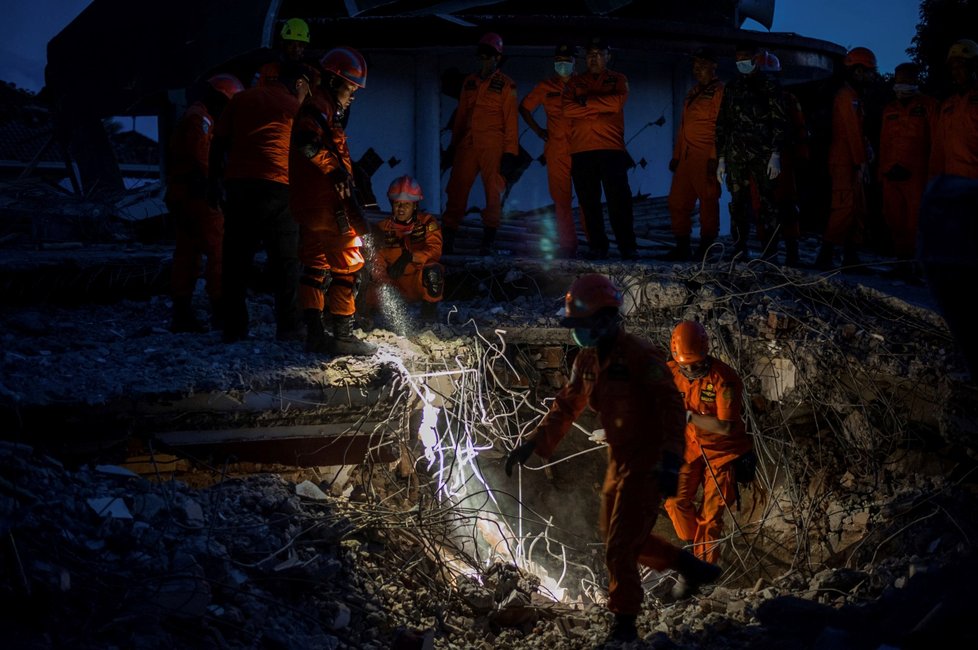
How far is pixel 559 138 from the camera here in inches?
327

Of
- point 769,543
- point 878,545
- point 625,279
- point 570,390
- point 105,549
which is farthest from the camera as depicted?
point 625,279

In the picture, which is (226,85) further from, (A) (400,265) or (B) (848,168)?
(B) (848,168)

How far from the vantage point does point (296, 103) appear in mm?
5891

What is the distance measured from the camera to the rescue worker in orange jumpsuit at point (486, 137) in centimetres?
822

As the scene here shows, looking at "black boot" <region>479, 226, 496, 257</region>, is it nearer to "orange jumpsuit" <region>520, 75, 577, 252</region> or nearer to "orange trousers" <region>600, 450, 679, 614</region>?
"orange jumpsuit" <region>520, 75, 577, 252</region>

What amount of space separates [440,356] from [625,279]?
1990 mm

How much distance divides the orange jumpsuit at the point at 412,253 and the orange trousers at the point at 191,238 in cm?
138

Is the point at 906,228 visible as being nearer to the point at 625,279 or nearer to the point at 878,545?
the point at 625,279

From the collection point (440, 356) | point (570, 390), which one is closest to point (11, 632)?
point (570, 390)

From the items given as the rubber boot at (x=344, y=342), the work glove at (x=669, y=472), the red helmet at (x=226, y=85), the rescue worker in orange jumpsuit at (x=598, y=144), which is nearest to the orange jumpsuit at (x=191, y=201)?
the red helmet at (x=226, y=85)

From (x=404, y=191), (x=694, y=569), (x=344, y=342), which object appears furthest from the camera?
(x=404, y=191)

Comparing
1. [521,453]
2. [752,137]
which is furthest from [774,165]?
[521,453]

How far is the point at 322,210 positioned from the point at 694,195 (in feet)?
13.7

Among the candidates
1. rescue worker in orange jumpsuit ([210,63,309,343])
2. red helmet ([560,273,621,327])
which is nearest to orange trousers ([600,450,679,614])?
red helmet ([560,273,621,327])
